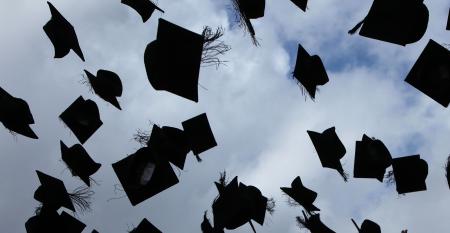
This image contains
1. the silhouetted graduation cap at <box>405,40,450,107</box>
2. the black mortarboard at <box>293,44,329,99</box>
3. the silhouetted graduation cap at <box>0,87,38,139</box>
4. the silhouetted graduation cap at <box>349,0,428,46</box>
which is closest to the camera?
the silhouetted graduation cap at <box>349,0,428,46</box>

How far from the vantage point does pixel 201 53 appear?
3.96 metres

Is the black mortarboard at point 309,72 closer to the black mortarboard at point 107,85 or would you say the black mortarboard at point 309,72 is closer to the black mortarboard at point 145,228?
the black mortarboard at point 107,85

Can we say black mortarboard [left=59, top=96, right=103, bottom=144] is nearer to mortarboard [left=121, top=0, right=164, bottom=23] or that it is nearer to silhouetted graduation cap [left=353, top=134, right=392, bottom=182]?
mortarboard [left=121, top=0, right=164, bottom=23]

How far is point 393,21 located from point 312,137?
1.62 metres

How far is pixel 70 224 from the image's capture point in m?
4.40

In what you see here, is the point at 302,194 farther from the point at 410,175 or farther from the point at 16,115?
the point at 16,115

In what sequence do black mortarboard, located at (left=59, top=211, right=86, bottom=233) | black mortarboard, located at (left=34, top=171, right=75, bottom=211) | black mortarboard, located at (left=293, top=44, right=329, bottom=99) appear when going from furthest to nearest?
black mortarboard, located at (left=293, top=44, right=329, bottom=99) → black mortarboard, located at (left=34, top=171, right=75, bottom=211) → black mortarboard, located at (left=59, top=211, right=86, bottom=233)

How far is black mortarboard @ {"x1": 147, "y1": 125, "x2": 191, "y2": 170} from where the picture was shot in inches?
171

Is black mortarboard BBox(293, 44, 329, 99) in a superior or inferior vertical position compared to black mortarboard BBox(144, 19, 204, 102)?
inferior

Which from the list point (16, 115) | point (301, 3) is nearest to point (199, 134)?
point (301, 3)

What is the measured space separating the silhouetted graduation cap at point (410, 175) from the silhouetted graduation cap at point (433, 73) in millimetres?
804

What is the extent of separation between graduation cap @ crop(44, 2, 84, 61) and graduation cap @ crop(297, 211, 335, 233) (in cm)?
309

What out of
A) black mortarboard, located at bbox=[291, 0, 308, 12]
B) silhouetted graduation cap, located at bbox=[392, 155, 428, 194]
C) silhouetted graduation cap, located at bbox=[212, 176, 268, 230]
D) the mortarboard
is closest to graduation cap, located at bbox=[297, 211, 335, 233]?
silhouetted graduation cap, located at bbox=[212, 176, 268, 230]

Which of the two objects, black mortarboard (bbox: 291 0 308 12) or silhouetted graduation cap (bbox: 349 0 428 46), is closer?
silhouetted graduation cap (bbox: 349 0 428 46)
